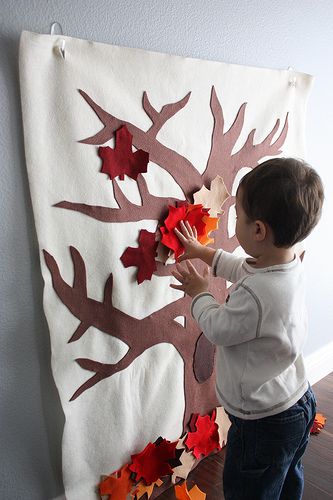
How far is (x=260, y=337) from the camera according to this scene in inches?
37.6

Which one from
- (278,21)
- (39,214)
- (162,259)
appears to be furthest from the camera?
(278,21)

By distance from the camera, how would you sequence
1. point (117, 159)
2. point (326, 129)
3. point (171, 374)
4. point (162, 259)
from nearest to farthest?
1. point (117, 159)
2. point (162, 259)
3. point (171, 374)
4. point (326, 129)

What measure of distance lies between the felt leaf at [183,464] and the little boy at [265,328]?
0.27 m

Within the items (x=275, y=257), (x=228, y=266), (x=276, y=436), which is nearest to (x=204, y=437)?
(x=276, y=436)

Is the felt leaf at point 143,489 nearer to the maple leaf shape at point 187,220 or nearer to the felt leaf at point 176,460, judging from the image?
the felt leaf at point 176,460

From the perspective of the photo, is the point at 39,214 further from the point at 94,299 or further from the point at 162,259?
the point at 162,259

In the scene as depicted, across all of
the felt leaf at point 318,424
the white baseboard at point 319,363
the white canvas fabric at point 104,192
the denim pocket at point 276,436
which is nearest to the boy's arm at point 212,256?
the white canvas fabric at point 104,192

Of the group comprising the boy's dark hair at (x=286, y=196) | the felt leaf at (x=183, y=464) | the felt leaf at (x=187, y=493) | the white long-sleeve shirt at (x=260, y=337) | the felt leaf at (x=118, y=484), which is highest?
the boy's dark hair at (x=286, y=196)

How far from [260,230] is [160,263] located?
0.36 m

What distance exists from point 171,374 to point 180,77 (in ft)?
2.76

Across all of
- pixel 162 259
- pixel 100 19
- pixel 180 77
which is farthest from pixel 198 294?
pixel 100 19

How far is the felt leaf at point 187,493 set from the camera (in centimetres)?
134

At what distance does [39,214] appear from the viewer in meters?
0.93

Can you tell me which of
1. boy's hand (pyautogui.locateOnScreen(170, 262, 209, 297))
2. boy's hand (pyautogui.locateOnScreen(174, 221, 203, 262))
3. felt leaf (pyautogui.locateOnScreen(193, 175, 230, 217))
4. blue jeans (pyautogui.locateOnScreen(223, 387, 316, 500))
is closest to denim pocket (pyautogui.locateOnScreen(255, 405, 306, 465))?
blue jeans (pyautogui.locateOnScreen(223, 387, 316, 500))
